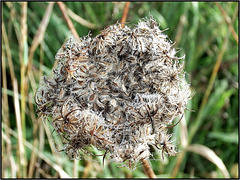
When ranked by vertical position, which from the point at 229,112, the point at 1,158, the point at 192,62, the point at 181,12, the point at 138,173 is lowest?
the point at 138,173

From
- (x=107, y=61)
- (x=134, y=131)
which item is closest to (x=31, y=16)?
(x=107, y=61)

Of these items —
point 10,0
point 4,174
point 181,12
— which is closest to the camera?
point 4,174

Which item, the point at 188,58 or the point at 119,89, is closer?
the point at 119,89

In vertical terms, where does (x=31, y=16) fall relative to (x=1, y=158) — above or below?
above

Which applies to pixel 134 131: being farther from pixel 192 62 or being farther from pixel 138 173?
pixel 192 62

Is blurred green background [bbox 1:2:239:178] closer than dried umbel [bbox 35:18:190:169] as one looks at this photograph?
No

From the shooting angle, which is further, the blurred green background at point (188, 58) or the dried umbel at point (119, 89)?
the blurred green background at point (188, 58)

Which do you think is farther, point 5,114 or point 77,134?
point 5,114

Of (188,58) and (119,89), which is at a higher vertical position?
(188,58)
